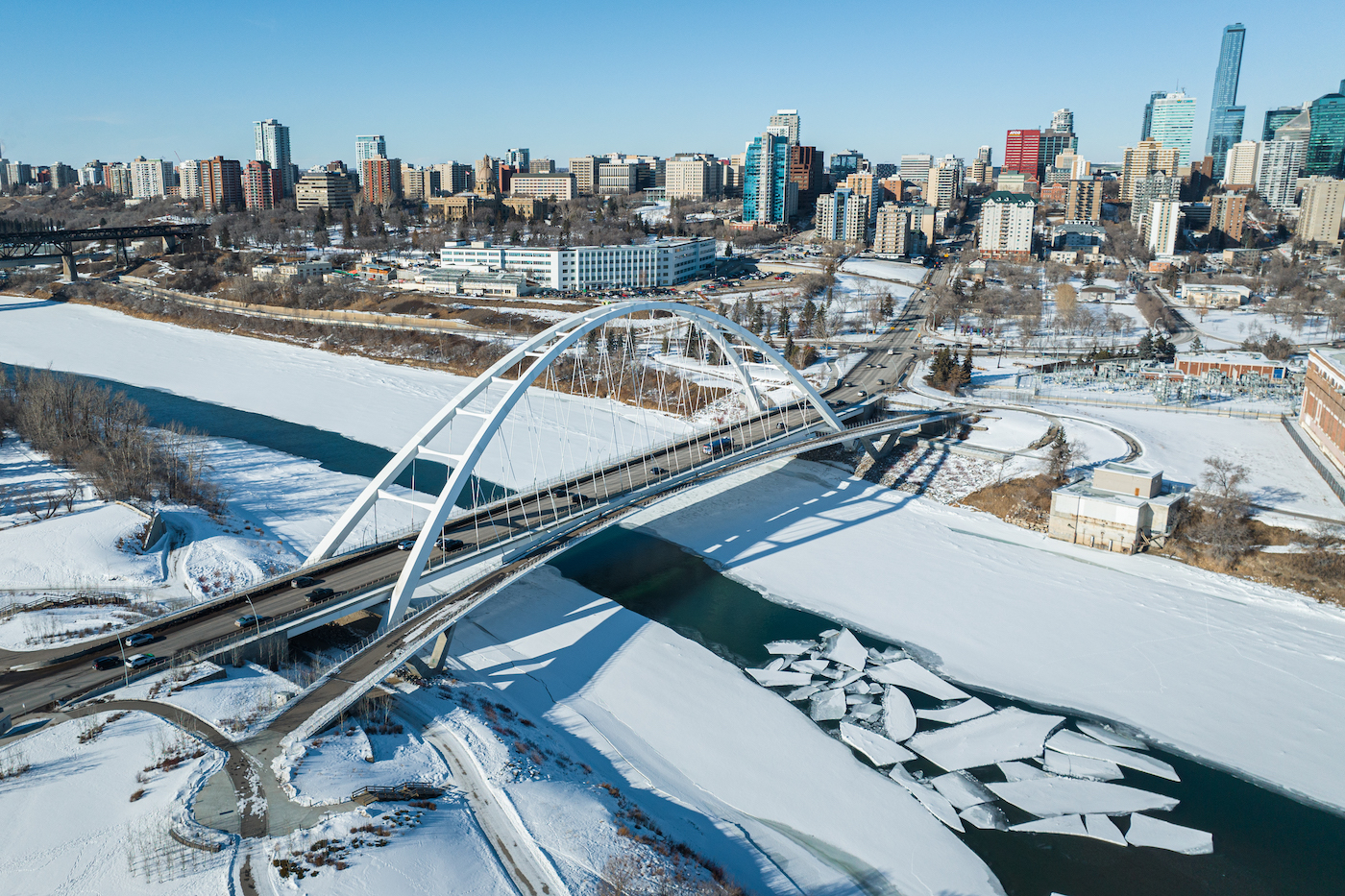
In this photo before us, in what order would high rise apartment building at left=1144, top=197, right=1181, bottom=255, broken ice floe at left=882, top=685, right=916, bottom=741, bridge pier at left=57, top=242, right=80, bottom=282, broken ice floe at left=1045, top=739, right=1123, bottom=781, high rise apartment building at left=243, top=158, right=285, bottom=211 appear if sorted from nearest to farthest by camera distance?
broken ice floe at left=1045, top=739, right=1123, bottom=781
broken ice floe at left=882, top=685, right=916, bottom=741
bridge pier at left=57, top=242, right=80, bottom=282
high rise apartment building at left=1144, top=197, right=1181, bottom=255
high rise apartment building at left=243, top=158, right=285, bottom=211

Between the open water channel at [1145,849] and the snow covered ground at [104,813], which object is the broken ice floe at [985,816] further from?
the snow covered ground at [104,813]

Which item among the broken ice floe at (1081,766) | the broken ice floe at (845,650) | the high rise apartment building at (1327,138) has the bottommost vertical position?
the broken ice floe at (1081,766)

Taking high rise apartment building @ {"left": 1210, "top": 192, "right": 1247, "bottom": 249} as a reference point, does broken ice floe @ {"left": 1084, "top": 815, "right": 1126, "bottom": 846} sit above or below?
below

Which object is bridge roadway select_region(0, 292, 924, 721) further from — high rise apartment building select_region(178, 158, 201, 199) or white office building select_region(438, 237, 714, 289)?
high rise apartment building select_region(178, 158, 201, 199)

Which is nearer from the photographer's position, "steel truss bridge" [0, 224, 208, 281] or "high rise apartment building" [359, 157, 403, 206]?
"steel truss bridge" [0, 224, 208, 281]

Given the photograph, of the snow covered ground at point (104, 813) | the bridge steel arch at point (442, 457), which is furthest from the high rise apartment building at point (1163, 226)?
the snow covered ground at point (104, 813)

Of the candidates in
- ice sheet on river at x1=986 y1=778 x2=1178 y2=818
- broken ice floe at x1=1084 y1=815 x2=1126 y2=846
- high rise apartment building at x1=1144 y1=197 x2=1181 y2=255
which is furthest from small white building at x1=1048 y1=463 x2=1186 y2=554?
high rise apartment building at x1=1144 y1=197 x2=1181 y2=255

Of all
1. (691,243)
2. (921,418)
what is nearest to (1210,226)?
(691,243)
